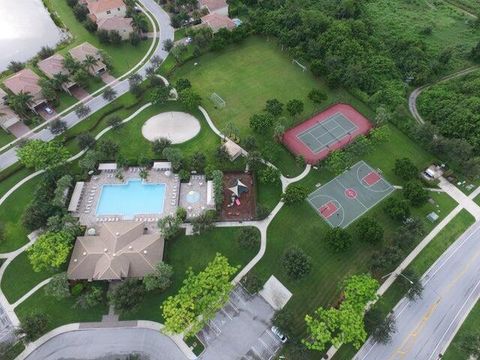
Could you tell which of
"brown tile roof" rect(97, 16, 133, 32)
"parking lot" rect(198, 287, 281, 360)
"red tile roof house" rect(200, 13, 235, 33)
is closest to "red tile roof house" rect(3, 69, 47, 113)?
"brown tile roof" rect(97, 16, 133, 32)

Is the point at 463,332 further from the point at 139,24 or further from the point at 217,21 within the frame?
the point at 139,24

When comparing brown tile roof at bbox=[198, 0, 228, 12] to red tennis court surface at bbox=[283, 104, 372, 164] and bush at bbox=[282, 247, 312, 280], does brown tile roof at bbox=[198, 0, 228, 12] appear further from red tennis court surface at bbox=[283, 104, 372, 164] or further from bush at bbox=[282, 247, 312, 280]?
bush at bbox=[282, 247, 312, 280]

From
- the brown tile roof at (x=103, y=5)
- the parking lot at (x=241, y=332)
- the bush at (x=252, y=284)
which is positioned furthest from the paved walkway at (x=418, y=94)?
the brown tile roof at (x=103, y=5)

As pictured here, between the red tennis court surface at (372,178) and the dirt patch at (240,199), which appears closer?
the dirt patch at (240,199)

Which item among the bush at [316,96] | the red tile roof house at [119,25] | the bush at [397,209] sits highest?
the bush at [316,96]

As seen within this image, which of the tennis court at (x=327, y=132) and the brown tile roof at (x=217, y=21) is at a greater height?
the brown tile roof at (x=217, y=21)

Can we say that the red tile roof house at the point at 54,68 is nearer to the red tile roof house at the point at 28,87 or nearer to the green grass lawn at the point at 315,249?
the red tile roof house at the point at 28,87

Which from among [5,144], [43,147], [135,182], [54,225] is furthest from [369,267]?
[5,144]
